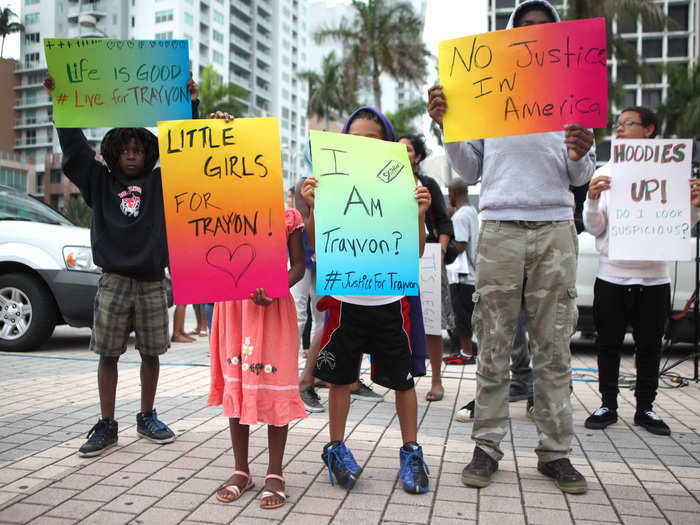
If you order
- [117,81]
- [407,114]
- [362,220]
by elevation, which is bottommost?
[362,220]

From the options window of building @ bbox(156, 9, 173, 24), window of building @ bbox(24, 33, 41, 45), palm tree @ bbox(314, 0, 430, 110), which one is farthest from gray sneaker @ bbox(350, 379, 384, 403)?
window of building @ bbox(24, 33, 41, 45)

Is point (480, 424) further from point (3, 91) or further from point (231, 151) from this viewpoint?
point (3, 91)

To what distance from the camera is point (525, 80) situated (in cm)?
304

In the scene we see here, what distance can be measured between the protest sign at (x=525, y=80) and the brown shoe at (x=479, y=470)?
5.33 feet

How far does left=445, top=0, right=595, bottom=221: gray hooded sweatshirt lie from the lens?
3166 mm

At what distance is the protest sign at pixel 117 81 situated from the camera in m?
3.36

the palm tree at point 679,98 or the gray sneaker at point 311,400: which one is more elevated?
the palm tree at point 679,98

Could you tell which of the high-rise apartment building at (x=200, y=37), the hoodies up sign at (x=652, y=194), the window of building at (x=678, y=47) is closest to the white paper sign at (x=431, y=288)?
the hoodies up sign at (x=652, y=194)

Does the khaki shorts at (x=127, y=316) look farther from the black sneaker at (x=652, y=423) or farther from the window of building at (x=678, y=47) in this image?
the window of building at (x=678, y=47)

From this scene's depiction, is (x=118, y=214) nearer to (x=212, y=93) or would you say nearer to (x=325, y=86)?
(x=212, y=93)

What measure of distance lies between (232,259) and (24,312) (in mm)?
5247

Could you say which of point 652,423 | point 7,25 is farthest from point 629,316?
point 7,25

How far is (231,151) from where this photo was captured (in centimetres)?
289

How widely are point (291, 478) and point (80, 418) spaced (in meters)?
1.88
